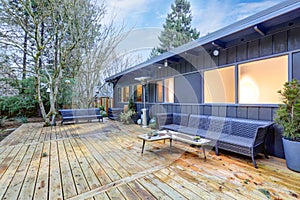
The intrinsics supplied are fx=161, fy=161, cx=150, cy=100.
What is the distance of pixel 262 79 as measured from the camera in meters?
3.50

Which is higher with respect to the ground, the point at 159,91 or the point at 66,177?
the point at 159,91

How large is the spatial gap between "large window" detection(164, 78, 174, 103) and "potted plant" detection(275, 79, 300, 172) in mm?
3599

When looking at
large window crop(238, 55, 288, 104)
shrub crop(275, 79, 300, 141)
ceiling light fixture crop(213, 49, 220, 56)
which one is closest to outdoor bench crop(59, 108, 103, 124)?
ceiling light fixture crop(213, 49, 220, 56)

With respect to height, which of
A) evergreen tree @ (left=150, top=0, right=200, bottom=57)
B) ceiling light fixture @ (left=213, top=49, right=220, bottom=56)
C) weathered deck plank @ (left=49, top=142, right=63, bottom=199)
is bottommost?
weathered deck plank @ (left=49, top=142, right=63, bottom=199)

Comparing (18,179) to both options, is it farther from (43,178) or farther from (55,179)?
A: (55,179)

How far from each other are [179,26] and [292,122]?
46.2 feet

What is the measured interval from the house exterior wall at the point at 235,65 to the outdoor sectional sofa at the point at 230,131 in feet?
0.85

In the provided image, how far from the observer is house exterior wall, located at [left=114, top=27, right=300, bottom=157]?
9.92 feet

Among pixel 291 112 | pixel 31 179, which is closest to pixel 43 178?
pixel 31 179

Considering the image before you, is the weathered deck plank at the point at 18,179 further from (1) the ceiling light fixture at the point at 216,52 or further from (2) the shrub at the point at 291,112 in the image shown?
(1) the ceiling light fixture at the point at 216,52

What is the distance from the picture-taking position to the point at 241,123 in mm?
3518

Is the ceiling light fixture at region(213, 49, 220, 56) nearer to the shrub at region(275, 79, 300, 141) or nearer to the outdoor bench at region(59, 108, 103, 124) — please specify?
the shrub at region(275, 79, 300, 141)

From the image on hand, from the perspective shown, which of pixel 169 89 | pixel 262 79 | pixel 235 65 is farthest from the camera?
pixel 169 89

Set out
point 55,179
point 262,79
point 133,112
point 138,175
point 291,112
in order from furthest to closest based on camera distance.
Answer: point 133,112, point 262,79, point 291,112, point 138,175, point 55,179
